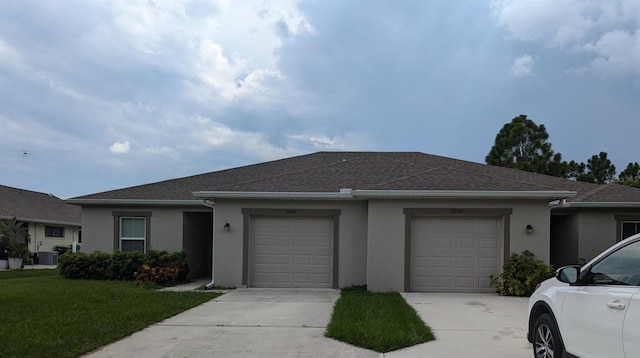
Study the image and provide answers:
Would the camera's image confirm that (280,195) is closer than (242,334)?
No

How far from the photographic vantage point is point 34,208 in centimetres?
2820

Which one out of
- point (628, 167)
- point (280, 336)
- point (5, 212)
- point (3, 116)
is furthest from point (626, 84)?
point (5, 212)

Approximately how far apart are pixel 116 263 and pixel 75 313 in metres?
6.58

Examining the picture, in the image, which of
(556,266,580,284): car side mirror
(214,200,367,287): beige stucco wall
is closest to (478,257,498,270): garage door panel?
(214,200,367,287): beige stucco wall

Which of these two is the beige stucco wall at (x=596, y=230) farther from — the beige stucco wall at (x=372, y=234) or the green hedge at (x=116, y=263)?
the green hedge at (x=116, y=263)

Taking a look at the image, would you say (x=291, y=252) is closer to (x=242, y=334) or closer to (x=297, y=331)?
(x=297, y=331)

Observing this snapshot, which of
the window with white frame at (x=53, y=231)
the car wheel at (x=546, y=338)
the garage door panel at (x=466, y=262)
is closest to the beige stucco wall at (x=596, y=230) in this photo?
the garage door panel at (x=466, y=262)

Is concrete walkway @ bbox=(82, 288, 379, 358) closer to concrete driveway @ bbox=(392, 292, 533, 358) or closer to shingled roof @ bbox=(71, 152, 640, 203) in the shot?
concrete driveway @ bbox=(392, 292, 533, 358)

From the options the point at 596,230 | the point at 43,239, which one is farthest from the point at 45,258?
the point at 596,230

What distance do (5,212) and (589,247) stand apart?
26971mm

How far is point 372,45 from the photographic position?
18547mm

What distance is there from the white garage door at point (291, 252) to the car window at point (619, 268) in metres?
9.26

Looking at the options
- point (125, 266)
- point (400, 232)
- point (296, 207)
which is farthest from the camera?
point (125, 266)

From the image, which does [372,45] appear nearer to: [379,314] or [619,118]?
[619,118]
